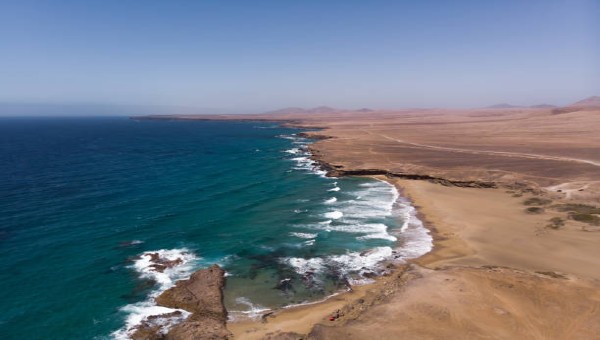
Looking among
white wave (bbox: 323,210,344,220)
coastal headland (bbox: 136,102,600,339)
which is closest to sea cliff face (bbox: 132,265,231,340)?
coastal headland (bbox: 136,102,600,339)

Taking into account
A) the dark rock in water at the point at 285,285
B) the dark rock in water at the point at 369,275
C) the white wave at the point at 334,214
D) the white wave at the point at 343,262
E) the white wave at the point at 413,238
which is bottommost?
the dark rock in water at the point at 285,285

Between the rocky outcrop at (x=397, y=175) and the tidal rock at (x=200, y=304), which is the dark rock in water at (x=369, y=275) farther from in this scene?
the rocky outcrop at (x=397, y=175)

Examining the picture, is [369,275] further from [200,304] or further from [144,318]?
[144,318]

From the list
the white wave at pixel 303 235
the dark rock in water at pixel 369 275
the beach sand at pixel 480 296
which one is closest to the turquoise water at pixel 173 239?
the white wave at pixel 303 235

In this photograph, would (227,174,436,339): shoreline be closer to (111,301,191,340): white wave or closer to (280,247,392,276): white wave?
(280,247,392,276): white wave

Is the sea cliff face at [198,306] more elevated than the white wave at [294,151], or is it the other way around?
the white wave at [294,151]
